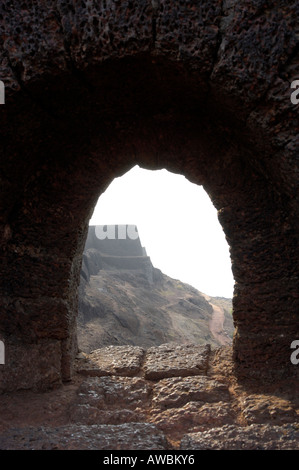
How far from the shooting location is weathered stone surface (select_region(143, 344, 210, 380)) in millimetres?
2215

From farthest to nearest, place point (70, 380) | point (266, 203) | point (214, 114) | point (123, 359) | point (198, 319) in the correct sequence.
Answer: point (198, 319) < point (123, 359) < point (70, 380) < point (266, 203) < point (214, 114)

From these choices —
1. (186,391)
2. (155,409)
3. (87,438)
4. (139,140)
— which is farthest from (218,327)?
(87,438)

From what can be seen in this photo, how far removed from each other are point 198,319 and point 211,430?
1687 cm

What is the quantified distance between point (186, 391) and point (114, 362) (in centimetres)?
70

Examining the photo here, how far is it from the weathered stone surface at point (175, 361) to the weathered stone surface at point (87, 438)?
65 centimetres

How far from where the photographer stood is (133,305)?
48.6 feet

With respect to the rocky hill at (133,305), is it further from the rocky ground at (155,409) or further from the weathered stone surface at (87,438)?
the weathered stone surface at (87,438)

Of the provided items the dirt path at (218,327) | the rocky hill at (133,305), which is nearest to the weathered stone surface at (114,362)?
the rocky hill at (133,305)

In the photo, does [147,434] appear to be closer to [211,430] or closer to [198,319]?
[211,430]

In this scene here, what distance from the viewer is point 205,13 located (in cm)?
150

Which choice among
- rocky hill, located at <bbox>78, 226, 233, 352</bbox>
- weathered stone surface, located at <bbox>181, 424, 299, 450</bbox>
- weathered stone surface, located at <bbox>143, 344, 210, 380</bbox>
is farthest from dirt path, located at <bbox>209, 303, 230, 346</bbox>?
weathered stone surface, located at <bbox>181, 424, 299, 450</bbox>

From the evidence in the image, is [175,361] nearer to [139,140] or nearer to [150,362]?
[150,362]

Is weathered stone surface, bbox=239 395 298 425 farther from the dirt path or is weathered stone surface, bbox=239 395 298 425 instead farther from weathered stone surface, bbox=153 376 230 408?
the dirt path
